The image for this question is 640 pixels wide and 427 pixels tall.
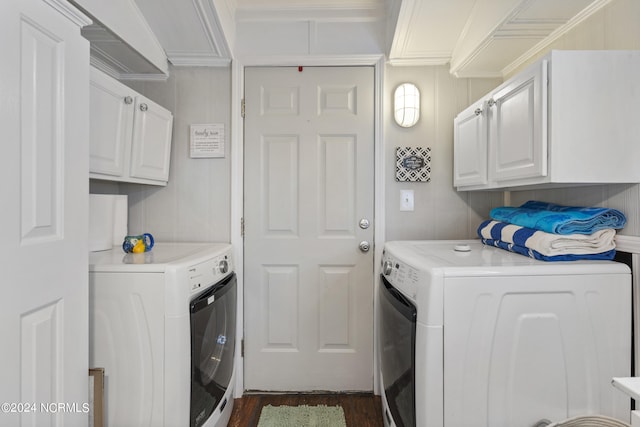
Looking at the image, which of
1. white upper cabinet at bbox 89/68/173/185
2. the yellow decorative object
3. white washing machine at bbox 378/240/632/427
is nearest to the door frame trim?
white upper cabinet at bbox 89/68/173/185

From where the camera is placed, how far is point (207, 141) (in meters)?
2.10

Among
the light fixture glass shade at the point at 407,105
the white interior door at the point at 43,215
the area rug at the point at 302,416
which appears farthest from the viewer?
the light fixture glass shade at the point at 407,105

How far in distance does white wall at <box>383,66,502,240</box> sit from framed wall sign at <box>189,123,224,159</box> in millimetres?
1028

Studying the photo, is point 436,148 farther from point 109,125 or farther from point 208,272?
point 109,125

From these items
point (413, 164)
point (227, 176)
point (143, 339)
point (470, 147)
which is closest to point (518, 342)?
point (470, 147)

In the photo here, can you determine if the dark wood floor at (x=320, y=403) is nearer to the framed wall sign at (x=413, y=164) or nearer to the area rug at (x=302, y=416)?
the area rug at (x=302, y=416)

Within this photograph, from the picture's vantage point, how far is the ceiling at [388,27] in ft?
5.02

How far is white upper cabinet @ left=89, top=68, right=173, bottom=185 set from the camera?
1477 millimetres

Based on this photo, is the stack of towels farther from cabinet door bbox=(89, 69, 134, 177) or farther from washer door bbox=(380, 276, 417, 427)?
cabinet door bbox=(89, 69, 134, 177)

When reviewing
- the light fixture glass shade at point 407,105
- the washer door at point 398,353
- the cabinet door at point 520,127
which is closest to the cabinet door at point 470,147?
the cabinet door at point 520,127

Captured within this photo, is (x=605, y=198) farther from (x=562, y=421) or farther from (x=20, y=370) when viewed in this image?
(x=20, y=370)

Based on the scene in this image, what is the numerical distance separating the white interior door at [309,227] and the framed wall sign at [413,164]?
176 mm

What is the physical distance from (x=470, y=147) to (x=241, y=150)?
1.32 m

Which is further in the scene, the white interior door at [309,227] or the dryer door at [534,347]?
the white interior door at [309,227]
